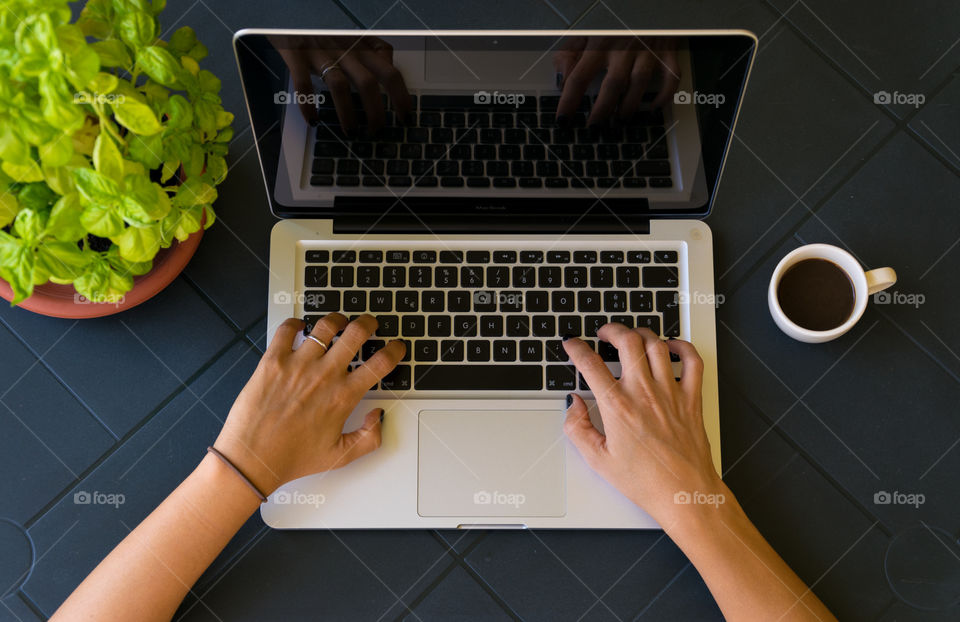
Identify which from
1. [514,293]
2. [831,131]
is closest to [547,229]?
[514,293]

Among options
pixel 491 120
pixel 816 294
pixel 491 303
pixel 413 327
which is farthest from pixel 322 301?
pixel 816 294

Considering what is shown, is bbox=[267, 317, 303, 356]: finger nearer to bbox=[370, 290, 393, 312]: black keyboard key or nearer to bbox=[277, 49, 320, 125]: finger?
bbox=[370, 290, 393, 312]: black keyboard key

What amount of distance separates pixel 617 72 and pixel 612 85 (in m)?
0.02

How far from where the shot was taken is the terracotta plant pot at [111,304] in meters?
0.83

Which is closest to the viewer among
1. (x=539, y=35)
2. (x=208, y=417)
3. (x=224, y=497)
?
(x=539, y=35)

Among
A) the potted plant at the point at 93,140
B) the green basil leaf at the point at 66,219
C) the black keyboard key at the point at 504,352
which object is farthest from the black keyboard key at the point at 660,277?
the green basil leaf at the point at 66,219

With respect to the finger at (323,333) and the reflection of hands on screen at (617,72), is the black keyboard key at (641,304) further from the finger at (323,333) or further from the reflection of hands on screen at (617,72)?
the finger at (323,333)

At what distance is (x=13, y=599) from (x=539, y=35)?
0.99 m

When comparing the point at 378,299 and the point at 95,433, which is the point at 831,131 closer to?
the point at 378,299

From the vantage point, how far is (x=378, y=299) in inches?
35.3

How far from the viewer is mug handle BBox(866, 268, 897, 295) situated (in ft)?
2.76

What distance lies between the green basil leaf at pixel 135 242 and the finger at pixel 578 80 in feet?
1.62

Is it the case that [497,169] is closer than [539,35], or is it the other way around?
[539,35]

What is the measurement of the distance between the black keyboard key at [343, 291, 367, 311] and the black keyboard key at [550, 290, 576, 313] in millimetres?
266
